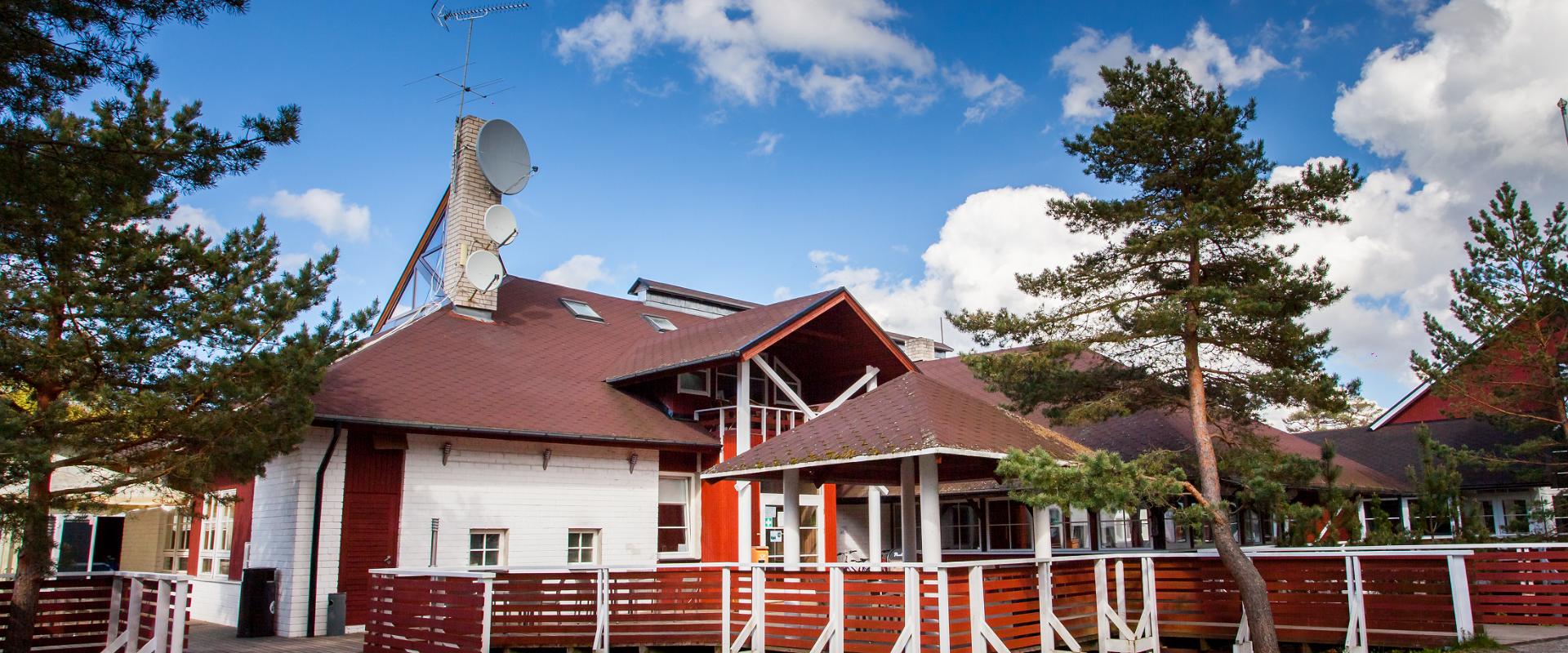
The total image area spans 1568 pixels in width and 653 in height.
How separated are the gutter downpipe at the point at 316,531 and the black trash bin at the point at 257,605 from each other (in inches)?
18.2

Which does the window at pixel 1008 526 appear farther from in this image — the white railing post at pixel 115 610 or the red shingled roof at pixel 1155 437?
the white railing post at pixel 115 610

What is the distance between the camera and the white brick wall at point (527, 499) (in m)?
14.9

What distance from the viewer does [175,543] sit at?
18406 mm

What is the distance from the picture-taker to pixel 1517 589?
12906mm

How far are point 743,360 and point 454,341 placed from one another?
5.15 metres

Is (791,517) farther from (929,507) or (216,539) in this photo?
(216,539)

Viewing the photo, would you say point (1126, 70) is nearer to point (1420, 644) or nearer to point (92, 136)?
point (1420, 644)

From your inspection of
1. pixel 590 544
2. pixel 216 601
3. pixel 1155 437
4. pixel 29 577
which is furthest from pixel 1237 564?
pixel 216 601

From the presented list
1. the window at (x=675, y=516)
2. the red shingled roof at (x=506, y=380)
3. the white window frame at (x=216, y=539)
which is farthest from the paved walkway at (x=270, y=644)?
the window at (x=675, y=516)

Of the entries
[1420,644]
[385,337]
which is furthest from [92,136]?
[1420,644]

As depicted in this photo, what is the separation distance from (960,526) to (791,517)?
40.2 ft

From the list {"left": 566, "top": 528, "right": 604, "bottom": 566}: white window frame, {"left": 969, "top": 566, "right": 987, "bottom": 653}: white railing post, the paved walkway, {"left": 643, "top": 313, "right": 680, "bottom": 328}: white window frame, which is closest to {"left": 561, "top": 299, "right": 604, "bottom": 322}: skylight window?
{"left": 643, "top": 313, "right": 680, "bottom": 328}: white window frame

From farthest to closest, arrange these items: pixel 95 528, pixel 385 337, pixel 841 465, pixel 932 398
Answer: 1. pixel 95 528
2. pixel 385 337
3. pixel 841 465
4. pixel 932 398

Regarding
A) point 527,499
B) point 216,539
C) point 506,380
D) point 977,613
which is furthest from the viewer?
point 506,380
